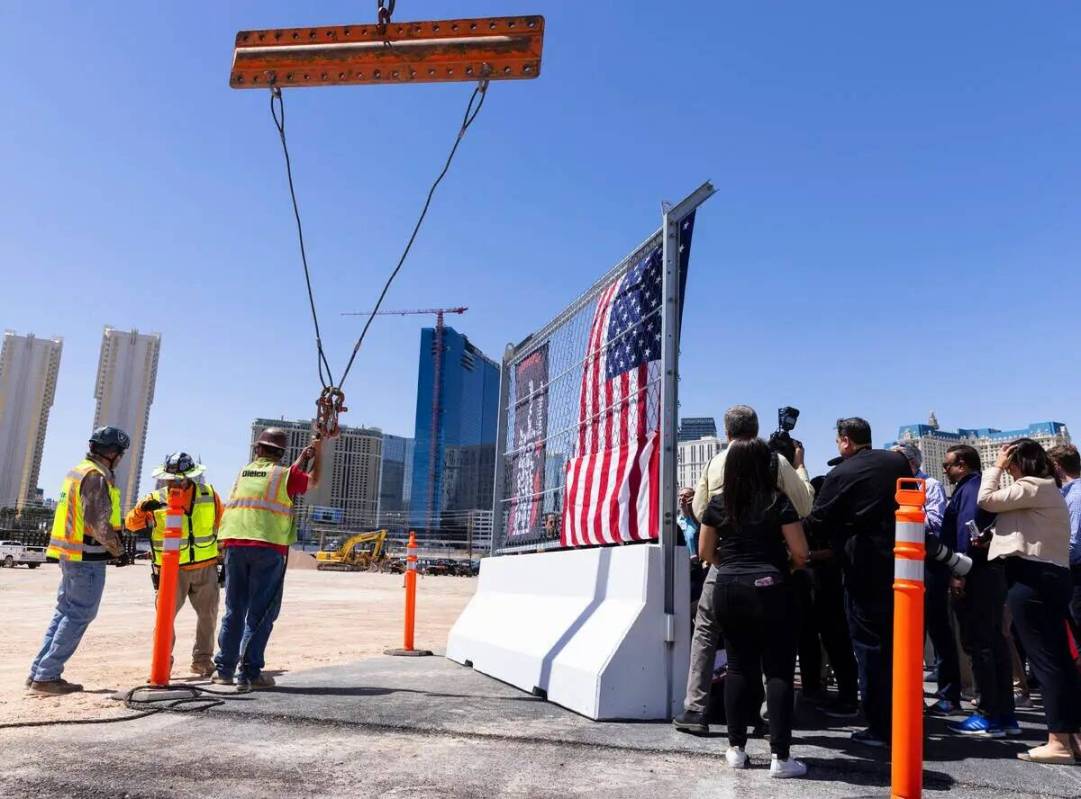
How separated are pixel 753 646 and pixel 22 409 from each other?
160 meters

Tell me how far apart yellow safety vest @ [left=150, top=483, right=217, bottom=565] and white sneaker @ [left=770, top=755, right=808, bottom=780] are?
17.5 feet

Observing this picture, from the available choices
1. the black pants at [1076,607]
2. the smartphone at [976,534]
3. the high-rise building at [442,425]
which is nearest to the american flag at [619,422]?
the smartphone at [976,534]

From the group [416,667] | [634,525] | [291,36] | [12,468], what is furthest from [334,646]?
[12,468]

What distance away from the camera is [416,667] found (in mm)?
7402

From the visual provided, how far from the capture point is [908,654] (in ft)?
9.31

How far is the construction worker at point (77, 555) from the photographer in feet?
18.8

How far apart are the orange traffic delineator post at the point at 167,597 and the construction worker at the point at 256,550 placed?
383 mm

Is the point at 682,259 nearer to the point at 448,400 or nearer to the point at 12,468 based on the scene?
the point at 12,468

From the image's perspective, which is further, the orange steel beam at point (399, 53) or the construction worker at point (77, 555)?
the construction worker at point (77, 555)

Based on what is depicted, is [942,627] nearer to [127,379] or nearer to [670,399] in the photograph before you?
[670,399]

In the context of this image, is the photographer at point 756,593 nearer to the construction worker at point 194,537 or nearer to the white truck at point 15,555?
the construction worker at point 194,537

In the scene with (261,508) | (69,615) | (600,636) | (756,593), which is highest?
(261,508)

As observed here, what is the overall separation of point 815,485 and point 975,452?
1121 millimetres

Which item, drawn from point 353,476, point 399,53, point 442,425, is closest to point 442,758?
point 399,53
